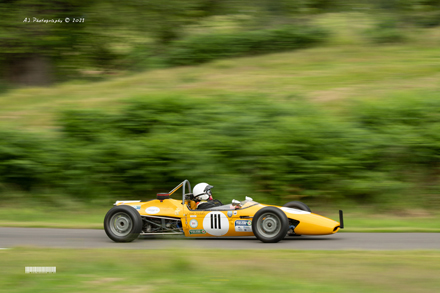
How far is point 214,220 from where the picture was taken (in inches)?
362

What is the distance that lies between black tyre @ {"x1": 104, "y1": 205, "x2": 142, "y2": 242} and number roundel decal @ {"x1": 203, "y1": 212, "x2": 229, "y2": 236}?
1.14m

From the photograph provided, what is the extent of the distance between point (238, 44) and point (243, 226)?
1464cm

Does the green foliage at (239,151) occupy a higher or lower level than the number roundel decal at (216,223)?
higher

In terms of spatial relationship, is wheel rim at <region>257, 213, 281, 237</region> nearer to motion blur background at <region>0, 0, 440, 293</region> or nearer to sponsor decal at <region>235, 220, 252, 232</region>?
sponsor decal at <region>235, 220, 252, 232</region>

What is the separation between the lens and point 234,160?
508 inches

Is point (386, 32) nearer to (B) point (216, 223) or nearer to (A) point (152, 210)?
(B) point (216, 223)

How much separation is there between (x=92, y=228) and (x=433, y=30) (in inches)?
743

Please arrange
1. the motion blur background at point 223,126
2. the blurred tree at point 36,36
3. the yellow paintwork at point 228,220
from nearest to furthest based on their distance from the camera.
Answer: the motion blur background at point 223,126 < the yellow paintwork at point 228,220 < the blurred tree at point 36,36

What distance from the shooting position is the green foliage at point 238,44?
22531mm

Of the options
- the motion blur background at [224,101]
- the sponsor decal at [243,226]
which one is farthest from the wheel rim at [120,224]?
the motion blur background at [224,101]

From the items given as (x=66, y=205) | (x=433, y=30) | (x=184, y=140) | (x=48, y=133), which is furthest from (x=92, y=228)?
(x=433, y=30)

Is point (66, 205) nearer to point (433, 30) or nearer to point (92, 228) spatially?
point (92, 228)

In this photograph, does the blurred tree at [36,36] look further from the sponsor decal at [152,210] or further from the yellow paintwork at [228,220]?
the yellow paintwork at [228,220]

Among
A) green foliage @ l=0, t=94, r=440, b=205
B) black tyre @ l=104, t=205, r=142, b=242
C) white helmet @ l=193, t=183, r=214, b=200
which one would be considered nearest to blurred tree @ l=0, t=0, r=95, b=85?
green foliage @ l=0, t=94, r=440, b=205
